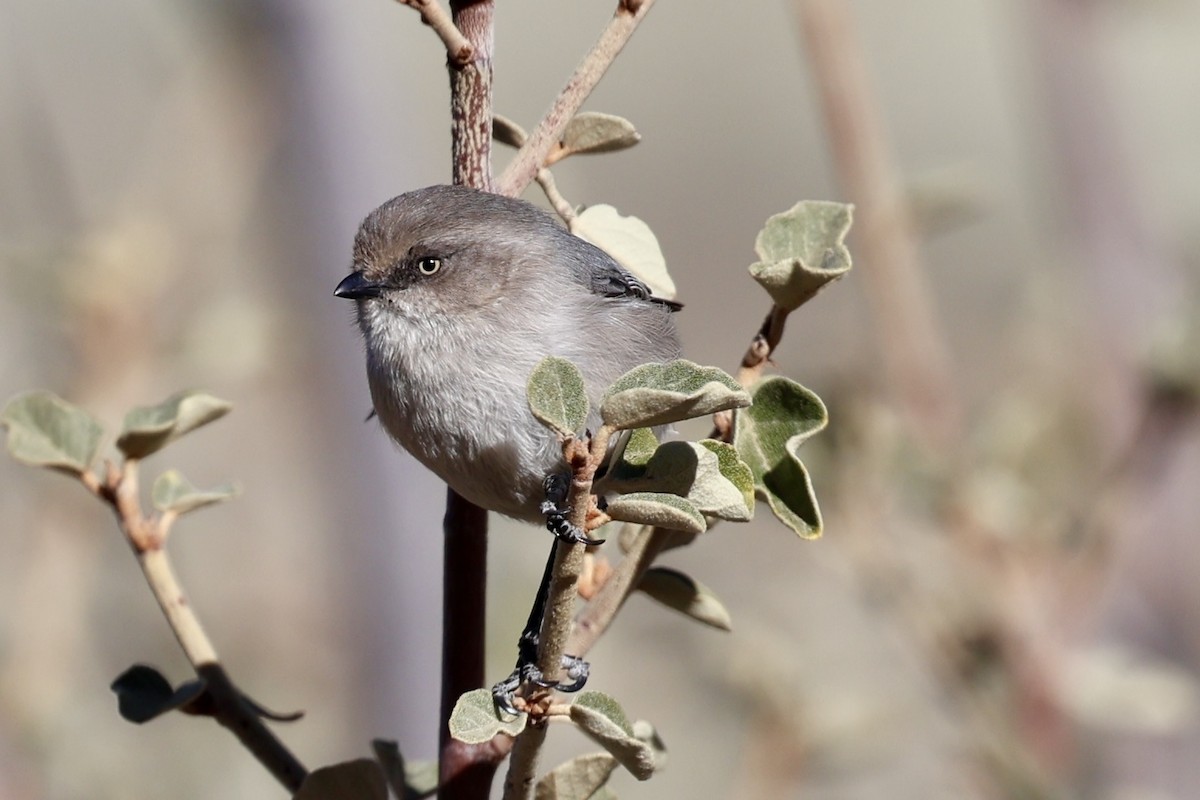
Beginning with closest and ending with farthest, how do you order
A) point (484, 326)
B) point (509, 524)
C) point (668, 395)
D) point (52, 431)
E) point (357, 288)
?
1. point (668, 395)
2. point (52, 431)
3. point (484, 326)
4. point (357, 288)
5. point (509, 524)

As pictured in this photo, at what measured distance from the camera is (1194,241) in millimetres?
3189

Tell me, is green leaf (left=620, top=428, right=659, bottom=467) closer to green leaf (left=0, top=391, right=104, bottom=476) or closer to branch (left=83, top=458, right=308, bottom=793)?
branch (left=83, top=458, right=308, bottom=793)

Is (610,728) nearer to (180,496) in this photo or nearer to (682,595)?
(682,595)

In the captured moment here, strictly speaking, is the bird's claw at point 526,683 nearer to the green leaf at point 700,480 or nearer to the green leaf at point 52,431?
the green leaf at point 700,480

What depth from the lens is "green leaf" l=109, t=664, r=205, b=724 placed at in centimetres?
147

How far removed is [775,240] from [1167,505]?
1956mm

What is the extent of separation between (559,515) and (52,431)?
66 centimetres

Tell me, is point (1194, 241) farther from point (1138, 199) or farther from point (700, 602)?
Answer: point (700, 602)

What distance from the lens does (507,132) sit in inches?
64.4

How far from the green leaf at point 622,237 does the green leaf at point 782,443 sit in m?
0.28

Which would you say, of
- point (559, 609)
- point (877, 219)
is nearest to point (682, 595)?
point (559, 609)

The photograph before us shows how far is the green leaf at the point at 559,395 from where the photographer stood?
46.0 inches

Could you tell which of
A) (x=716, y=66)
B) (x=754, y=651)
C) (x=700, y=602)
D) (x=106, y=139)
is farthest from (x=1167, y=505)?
(x=716, y=66)

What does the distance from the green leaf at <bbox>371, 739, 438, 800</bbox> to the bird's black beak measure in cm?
98
